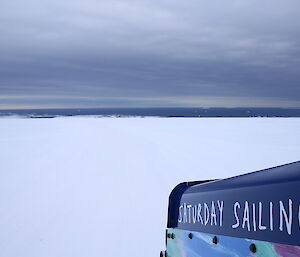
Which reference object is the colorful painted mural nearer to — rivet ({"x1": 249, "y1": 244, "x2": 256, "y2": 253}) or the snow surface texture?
rivet ({"x1": 249, "y1": 244, "x2": 256, "y2": 253})

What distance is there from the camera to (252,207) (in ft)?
5.65

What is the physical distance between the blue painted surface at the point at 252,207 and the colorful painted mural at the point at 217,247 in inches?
1.2

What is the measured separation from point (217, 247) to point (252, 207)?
0.47 m

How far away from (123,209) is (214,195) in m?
3.73

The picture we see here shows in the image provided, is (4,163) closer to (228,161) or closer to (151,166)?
(151,166)

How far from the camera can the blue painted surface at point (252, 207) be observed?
1.46 metres

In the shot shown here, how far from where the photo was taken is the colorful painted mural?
4.89 ft

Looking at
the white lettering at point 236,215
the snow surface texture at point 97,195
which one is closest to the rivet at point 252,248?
the white lettering at point 236,215

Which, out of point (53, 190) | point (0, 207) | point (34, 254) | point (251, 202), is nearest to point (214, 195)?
point (251, 202)

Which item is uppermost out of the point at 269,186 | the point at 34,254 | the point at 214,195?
the point at 269,186

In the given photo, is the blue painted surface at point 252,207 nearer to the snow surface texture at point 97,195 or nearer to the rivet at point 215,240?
the rivet at point 215,240

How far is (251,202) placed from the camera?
1.74 m

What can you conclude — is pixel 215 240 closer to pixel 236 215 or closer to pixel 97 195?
pixel 236 215

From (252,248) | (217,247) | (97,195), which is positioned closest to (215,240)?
(217,247)
